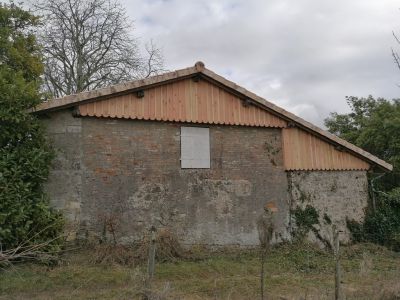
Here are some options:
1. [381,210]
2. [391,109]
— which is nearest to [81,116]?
[381,210]

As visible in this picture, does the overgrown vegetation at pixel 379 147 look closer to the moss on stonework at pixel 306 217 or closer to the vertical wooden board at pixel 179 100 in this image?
the moss on stonework at pixel 306 217

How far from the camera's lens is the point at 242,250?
1235cm

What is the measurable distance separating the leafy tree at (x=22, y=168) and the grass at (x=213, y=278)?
32.1 inches

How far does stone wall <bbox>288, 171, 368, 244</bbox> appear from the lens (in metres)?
13.6

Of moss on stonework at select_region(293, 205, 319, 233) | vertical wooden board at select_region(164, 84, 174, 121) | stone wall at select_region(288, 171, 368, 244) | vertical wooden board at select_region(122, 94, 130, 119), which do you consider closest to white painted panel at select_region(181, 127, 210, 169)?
vertical wooden board at select_region(164, 84, 174, 121)

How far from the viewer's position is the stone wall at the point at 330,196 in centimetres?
1359

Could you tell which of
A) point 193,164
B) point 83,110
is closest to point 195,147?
point 193,164

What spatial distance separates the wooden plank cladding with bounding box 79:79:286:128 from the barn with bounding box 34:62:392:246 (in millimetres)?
29

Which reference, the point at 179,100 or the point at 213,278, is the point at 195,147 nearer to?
the point at 179,100

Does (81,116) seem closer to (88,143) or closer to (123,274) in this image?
(88,143)

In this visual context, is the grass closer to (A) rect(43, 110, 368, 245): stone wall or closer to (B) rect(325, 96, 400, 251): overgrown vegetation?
(A) rect(43, 110, 368, 245): stone wall

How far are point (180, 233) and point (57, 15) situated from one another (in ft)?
61.1

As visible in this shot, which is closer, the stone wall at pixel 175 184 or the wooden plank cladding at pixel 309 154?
the stone wall at pixel 175 184

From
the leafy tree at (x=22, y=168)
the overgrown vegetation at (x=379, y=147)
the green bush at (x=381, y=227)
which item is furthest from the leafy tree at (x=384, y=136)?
the leafy tree at (x=22, y=168)
